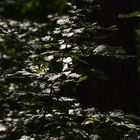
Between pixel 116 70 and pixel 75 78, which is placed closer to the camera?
pixel 75 78

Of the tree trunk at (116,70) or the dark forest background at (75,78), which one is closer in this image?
the dark forest background at (75,78)

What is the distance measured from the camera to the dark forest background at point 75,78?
2.76 m

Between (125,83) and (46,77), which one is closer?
(46,77)

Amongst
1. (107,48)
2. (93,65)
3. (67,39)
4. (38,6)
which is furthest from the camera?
(38,6)

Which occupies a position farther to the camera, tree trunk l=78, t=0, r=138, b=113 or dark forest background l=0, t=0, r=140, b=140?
tree trunk l=78, t=0, r=138, b=113

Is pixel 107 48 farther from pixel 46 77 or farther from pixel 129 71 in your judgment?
pixel 129 71

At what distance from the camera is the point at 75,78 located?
11.6 feet

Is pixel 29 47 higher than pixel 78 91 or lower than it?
higher

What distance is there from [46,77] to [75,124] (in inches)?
14.0

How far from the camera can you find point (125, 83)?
13.5 ft

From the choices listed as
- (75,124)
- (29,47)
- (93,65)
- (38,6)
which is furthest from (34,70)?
(38,6)

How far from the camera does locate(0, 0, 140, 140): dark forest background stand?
2762 millimetres

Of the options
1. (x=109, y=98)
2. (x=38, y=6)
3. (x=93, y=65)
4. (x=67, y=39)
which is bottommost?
(x=109, y=98)

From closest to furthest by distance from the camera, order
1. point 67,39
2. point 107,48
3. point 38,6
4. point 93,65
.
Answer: point 107,48 → point 67,39 → point 93,65 → point 38,6
